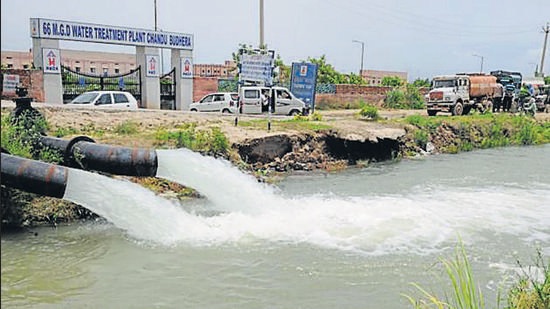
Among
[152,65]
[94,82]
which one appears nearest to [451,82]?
[152,65]

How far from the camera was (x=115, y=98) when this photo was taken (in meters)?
21.8

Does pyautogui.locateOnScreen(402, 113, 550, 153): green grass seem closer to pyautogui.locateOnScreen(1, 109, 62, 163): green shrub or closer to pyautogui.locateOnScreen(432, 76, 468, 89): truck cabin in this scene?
pyautogui.locateOnScreen(432, 76, 468, 89): truck cabin

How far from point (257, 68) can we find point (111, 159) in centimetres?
878

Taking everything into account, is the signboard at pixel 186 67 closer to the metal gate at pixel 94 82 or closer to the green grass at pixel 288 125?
the metal gate at pixel 94 82

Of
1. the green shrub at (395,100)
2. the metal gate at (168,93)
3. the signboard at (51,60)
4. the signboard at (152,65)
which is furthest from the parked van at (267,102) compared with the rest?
the green shrub at (395,100)

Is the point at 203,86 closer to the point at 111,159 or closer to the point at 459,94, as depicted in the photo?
the point at 459,94

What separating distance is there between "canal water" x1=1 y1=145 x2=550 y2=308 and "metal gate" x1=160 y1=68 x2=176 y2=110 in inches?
663

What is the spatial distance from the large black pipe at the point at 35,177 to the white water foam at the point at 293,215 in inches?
13.0

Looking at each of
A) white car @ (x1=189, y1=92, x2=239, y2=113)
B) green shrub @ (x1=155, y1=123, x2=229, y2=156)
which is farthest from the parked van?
green shrub @ (x1=155, y1=123, x2=229, y2=156)

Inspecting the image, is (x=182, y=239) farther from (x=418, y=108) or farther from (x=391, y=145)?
(x=418, y=108)

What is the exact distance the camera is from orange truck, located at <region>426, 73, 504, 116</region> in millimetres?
29578

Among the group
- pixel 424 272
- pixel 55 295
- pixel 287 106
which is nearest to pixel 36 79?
pixel 287 106

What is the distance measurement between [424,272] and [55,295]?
16.4 feet

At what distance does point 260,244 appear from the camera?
889 cm
